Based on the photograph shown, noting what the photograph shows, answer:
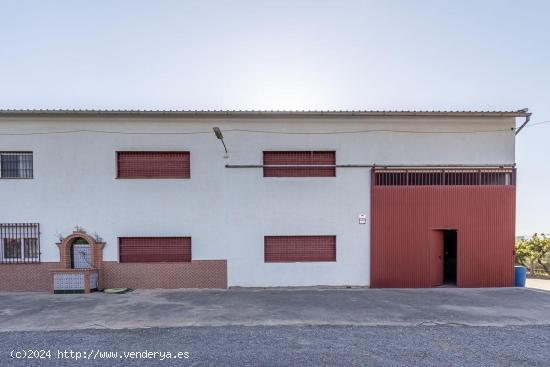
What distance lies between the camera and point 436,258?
9.59 metres

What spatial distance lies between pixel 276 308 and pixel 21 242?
9331 millimetres

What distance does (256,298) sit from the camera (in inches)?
326

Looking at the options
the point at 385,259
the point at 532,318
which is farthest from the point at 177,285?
the point at 532,318

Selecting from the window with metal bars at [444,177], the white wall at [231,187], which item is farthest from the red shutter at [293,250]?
the window with metal bars at [444,177]

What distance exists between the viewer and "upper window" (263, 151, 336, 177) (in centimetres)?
960

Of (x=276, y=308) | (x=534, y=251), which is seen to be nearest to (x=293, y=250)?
(x=276, y=308)

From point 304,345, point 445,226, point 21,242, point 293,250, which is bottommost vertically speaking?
point 304,345

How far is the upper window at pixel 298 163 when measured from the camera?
9602mm

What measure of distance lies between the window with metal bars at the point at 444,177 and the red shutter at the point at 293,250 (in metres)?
3.17

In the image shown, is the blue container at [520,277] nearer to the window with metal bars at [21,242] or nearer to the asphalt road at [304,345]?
Result: the asphalt road at [304,345]

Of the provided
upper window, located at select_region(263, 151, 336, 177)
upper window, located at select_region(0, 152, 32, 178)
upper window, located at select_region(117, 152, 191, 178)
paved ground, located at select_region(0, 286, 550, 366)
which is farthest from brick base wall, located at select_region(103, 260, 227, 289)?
upper window, located at select_region(0, 152, 32, 178)

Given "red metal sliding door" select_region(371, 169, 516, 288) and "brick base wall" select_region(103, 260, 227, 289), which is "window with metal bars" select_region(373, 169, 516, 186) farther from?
"brick base wall" select_region(103, 260, 227, 289)

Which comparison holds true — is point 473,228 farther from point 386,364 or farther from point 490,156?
point 386,364

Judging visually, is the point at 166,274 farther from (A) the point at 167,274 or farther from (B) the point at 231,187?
(B) the point at 231,187
